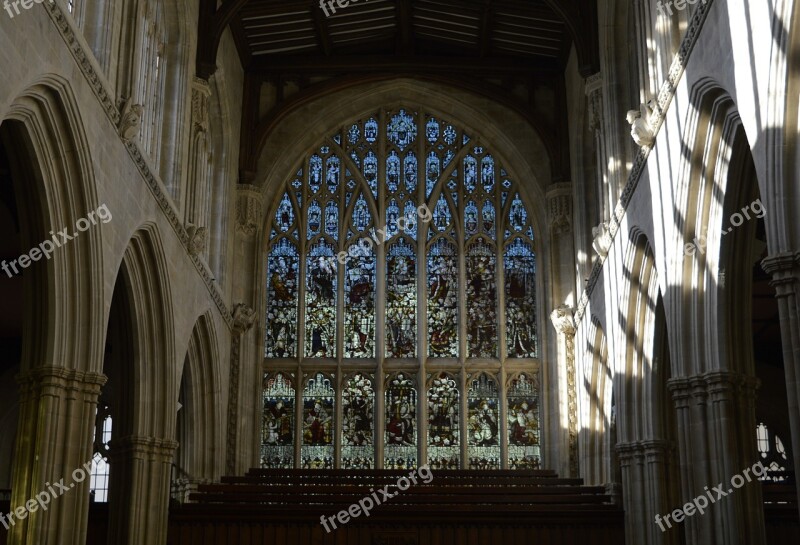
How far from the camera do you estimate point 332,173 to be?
88.8 ft

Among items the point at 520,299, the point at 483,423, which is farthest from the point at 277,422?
the point at 520,299

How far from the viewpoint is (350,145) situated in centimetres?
2725

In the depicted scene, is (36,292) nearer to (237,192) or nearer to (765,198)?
(765,198)

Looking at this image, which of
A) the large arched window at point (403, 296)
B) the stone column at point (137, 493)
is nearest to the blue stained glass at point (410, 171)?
the large arched window at point (403, 296)

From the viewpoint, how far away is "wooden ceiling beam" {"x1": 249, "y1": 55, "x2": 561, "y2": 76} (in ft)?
86.6

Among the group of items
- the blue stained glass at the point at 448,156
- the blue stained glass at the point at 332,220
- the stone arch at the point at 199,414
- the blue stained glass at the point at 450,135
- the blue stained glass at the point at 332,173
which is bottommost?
the stone arch at the point at 199,414

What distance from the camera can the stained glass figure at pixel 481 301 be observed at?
2592 cm

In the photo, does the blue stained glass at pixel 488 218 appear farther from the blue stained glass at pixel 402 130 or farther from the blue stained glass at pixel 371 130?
the blue stained glass at pixel 371 130

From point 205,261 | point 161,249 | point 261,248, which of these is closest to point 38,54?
point 161,249

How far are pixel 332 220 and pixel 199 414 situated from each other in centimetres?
644

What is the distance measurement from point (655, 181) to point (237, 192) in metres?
11.9

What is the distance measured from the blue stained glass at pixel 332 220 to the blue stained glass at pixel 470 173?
10.5 feet

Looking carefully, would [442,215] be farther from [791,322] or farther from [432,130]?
[791,322]

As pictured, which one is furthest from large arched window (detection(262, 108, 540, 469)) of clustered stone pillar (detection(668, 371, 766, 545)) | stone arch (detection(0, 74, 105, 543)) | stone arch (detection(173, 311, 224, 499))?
stone arch (detection(0, 74, 105, 543))
